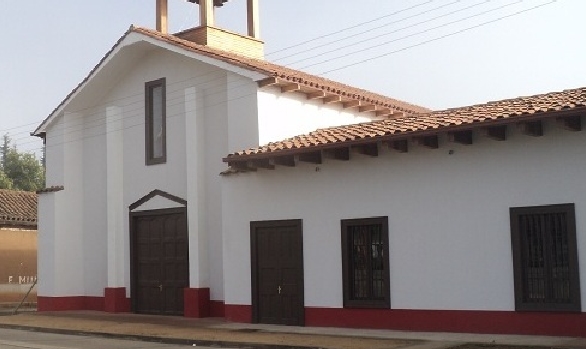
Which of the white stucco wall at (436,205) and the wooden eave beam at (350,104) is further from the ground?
the wooden eave beam at (350,104)

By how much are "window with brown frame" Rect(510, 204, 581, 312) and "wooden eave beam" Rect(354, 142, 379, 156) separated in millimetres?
3156

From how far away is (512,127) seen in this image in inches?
579

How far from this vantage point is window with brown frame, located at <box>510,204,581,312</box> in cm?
1400

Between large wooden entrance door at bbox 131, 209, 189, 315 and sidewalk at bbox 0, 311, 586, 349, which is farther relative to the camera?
large wooden entrance door at bbox 131, 209, 189, 315

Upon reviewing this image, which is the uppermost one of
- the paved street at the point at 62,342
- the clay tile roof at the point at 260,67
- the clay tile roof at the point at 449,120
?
the clay tile roof at the point at 260,67

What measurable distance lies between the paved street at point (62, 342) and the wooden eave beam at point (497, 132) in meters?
6.90

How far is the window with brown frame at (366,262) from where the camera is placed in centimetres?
1655

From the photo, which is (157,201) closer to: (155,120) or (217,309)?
(155,120)

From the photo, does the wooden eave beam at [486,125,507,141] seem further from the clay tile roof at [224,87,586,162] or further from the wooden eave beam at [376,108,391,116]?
the wooden eave beam at [376,108,391,116]

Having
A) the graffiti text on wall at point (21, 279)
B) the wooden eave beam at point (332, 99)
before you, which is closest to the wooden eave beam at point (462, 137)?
the wooden eave beam at point (332, 99)

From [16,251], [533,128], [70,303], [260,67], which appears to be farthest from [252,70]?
[16,251]

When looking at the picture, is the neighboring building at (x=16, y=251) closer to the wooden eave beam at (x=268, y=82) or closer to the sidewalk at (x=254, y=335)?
the sidewalk at (x=254, y=335)

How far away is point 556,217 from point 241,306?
776 centimetres

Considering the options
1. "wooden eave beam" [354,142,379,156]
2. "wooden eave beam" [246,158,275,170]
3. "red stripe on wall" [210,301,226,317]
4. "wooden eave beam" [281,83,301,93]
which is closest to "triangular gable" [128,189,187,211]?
"red stripe on wall" [210,301,226,317]
